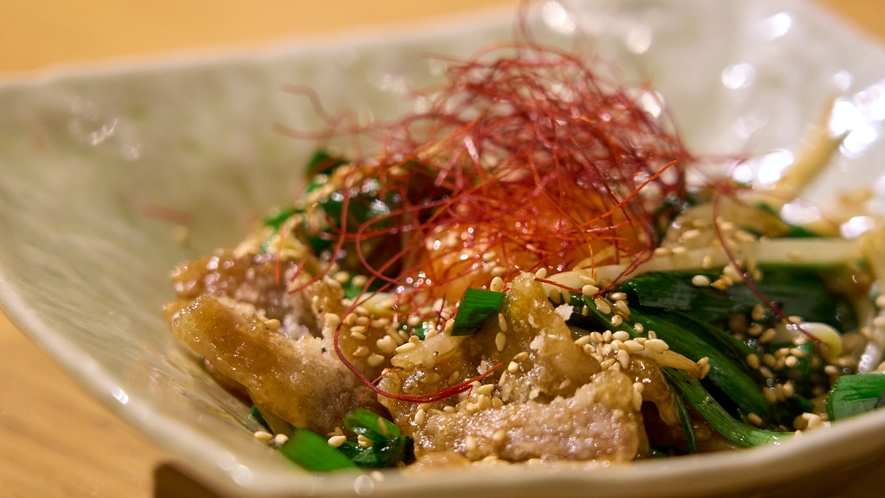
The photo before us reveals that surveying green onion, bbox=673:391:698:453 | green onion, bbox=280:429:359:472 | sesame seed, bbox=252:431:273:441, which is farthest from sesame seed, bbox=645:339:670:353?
sesame seed, bbox=252:431:273:441

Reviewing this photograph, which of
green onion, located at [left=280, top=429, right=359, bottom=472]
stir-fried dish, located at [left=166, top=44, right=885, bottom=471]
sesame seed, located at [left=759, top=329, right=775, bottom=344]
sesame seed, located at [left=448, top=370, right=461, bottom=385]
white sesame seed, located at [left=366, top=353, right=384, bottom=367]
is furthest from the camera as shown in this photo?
sesame seed, located at [left=759, top=329, right=775, bottom=344]

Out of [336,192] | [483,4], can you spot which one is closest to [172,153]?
[336,192]

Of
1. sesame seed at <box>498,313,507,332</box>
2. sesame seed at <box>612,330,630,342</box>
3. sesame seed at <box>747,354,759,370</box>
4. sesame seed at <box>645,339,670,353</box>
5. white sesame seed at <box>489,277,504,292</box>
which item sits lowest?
sesame seed at <box>747,354,759,370</box>

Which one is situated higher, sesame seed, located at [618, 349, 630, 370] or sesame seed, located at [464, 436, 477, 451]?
sesame seed, located at [618, 349, 630, 370]

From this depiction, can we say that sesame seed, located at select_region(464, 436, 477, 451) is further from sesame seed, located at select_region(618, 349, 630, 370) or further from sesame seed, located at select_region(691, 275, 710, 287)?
sesame seed, located at select_region(691, 275, 710, 287)

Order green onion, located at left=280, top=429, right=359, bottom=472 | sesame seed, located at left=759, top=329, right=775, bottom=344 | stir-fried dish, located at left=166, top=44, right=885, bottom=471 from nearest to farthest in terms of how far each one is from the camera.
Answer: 1. green onion, located at left=280, top=429, right=359, bottom=472
2. stir-fried dish, located at left=166, top=44, right=885, bottom=471
3. sesame seed, located at left=759, top=329, right=775, bottom=344

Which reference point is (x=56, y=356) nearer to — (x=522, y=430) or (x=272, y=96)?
(x=522, y=430)

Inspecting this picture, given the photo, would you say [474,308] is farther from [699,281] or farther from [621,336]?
[699,281]
